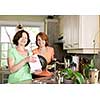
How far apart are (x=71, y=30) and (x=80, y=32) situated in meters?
0.05

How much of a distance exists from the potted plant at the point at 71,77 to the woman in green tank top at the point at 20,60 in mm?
196

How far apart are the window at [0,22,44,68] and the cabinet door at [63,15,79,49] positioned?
0.46 ft

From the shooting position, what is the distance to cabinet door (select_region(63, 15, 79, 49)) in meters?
1.46

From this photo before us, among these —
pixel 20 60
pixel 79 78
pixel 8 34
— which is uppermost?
pixel 8 34

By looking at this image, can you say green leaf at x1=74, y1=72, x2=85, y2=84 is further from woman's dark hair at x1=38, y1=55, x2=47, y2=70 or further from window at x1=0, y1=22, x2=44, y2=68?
window at x1=0, y1=22, x2=44, y2=68

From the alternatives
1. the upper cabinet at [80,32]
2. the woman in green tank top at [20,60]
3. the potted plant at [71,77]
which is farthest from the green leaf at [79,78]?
the woman in green tank top at [20,60]

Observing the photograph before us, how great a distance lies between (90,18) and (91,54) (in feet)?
0.68

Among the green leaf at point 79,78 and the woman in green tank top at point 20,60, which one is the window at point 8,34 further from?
the green leaf at point 79,78

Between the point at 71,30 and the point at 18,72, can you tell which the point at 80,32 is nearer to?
the point at 71,30

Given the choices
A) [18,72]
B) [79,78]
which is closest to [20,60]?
[18,72]

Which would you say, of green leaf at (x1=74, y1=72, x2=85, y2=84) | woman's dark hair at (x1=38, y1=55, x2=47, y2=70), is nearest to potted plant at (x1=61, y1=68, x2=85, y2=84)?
green leaf at (x1=74, y1=72, x2=85, y2=84)

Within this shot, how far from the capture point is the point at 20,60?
4.77 ft

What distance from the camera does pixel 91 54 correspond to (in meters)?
1.46
